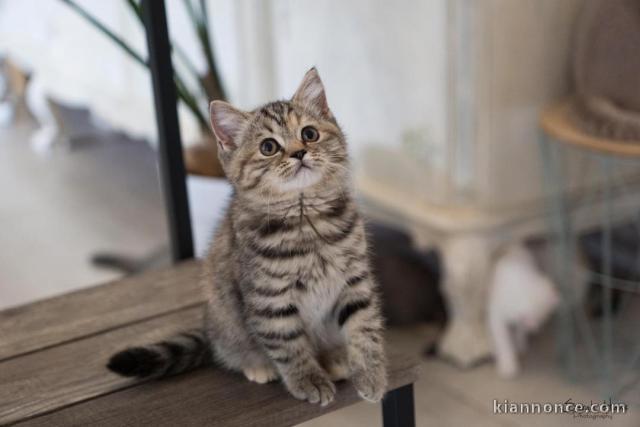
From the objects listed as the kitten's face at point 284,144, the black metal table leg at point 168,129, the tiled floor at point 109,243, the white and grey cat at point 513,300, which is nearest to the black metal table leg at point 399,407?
the kitten's face at point 284,144

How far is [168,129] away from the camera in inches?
45.3

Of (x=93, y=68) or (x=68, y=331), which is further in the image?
(x=93, y=68)

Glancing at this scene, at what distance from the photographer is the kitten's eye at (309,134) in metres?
0.84

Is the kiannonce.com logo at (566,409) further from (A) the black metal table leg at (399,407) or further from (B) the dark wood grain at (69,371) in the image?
(B) the dark wood grain at (69,371)

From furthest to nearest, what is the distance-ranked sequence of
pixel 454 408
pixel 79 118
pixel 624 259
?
pixel 79 118
pixel 624 259
pixel 454 408

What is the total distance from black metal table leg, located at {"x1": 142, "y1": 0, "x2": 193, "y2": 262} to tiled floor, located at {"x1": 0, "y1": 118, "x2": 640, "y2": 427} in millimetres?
559

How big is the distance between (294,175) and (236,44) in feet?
4.76

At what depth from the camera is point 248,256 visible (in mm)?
866

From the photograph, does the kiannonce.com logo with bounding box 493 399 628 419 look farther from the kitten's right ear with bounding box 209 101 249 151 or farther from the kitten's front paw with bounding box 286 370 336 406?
the kitten's right ear with bounding box 209 101 249 151

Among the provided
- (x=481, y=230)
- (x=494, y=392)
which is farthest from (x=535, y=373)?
A: (x=481, y=230)

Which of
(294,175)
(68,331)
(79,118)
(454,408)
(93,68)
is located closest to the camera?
(294,175)

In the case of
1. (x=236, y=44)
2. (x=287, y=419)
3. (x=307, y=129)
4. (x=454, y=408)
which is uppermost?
(x=236, y=44)

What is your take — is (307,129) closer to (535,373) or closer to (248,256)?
(248,256)

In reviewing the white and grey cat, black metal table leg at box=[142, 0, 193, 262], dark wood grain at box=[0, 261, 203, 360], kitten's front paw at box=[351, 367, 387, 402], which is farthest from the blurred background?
kitten's front paw at box=[351, 367, 387, 402]
